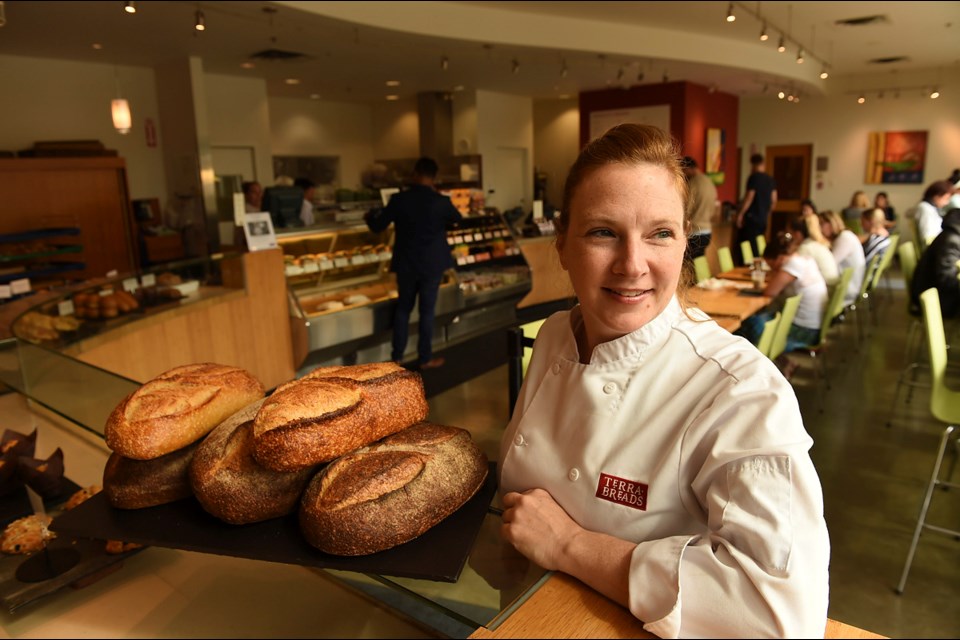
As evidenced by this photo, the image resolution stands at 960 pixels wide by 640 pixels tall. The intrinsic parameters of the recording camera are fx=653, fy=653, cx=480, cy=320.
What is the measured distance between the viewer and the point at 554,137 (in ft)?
48.4

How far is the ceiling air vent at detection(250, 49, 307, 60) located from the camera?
7.85 m

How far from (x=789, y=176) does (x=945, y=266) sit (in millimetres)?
11160

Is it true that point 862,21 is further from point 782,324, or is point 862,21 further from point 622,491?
point 622,491

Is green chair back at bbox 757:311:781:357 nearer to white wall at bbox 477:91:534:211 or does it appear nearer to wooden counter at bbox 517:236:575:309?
wooden counter at bbox 517:236:575:309

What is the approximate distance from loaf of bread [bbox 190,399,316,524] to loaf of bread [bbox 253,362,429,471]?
0.10ft

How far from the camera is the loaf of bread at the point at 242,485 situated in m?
0.92

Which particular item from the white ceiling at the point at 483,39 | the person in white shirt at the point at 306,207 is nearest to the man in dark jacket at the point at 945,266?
the white ceiling at the point at 483,39

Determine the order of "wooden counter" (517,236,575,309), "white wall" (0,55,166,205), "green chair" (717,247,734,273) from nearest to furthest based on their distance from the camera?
1. "green chair" (717,247,734,273)
2. "white wall" (0,55,166,205)
3. "wooden counter" (517,236,575,309)

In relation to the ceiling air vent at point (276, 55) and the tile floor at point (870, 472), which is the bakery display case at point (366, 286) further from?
the ceiling air vent at point (276, 55)

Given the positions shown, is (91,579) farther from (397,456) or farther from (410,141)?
(410,141)

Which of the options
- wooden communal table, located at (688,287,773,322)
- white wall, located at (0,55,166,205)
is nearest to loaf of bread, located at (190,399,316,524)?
wooden communal table, located at (688,287,773,322)

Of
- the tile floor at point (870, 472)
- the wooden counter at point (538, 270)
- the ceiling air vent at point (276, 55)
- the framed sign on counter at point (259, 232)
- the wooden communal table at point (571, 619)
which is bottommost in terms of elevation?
the tile floor at point (870, 472)

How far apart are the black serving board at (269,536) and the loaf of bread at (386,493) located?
16 mm

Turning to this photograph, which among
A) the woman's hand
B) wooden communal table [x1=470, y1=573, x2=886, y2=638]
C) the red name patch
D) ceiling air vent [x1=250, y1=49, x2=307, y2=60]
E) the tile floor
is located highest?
ceiling air vent [x1=250, y1=49, x2=307, y2=60]
